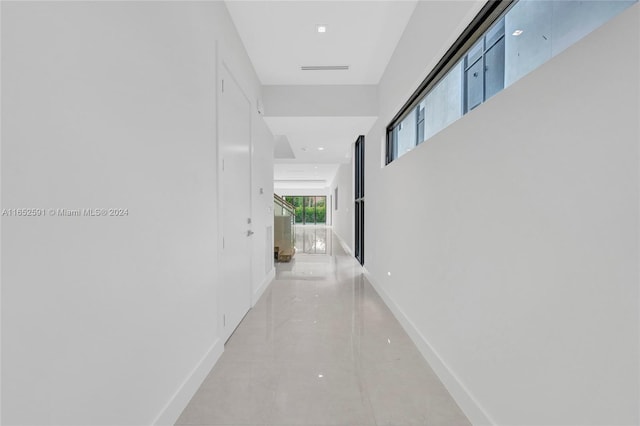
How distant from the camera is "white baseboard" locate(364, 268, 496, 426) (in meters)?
1.59

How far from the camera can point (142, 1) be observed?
1.37 m

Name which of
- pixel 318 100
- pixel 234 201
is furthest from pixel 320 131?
pixel 234 201

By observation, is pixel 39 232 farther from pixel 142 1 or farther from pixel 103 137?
pixel 142 1

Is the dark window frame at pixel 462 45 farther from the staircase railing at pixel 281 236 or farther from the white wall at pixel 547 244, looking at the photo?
the staircase railing at pixel 281 236

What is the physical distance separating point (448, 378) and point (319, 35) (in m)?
3.30

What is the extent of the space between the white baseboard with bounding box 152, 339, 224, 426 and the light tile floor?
0.04 metres

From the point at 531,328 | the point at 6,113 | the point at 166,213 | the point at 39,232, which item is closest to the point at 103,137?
the point at 6,113

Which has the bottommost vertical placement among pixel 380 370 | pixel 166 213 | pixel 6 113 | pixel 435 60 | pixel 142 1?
pixel 380 370

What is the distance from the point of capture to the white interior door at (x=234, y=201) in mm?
2514

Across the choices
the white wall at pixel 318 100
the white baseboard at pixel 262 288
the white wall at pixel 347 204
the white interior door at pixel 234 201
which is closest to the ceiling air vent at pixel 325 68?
the white wall at pixel 318 100

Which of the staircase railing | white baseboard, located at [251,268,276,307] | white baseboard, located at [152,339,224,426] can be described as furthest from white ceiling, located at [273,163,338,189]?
white baseboard, located at [152,339,224,426]

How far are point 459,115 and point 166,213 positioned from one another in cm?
202

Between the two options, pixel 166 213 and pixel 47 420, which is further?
pixel 166 213

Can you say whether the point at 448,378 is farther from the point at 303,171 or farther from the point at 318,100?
the point at 303,171
